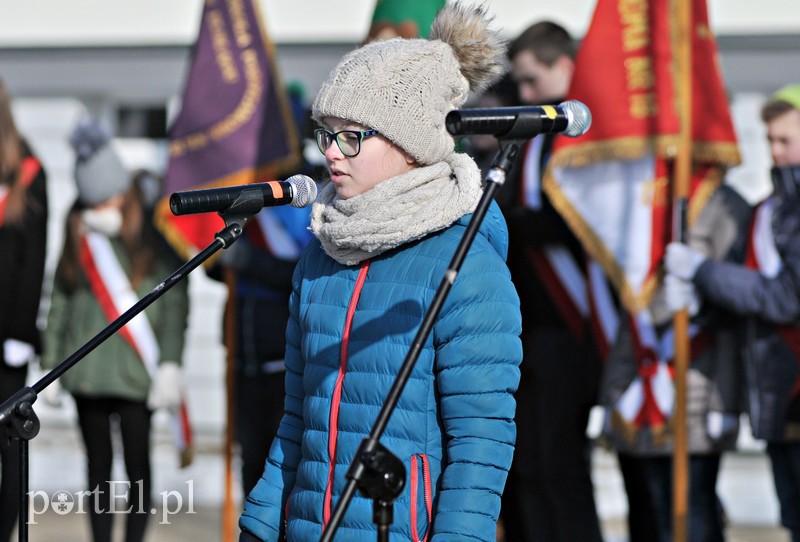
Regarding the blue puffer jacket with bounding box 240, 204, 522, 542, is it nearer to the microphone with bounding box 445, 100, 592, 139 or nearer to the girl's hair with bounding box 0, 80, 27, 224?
the microphone with bounding box 445, 100, 592, 139

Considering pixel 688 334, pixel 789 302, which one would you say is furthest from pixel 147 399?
pixel 789 302

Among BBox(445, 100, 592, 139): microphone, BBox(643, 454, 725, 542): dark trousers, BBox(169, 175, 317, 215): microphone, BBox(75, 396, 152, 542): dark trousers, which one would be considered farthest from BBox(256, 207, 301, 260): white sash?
BBox(445, 100, 592, 139): microphone

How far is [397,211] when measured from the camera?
108 inches

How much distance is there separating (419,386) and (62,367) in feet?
2.63

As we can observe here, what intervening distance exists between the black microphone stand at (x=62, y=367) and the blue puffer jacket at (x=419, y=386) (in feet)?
0.79

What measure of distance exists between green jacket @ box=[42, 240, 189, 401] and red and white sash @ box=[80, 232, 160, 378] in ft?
0.09

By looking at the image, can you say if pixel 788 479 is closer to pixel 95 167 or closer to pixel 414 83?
pixel 414 83

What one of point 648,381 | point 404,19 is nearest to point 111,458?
point 404,19

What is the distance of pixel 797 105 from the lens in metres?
4.89

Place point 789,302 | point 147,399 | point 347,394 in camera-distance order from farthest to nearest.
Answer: point 147,399 < point 789,302 < point 347,394

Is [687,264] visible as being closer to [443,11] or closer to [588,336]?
[588,336]

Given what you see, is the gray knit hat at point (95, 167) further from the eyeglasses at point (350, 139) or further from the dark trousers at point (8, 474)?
the eyeglasses at point (350, 139)

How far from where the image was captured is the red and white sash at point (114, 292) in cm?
599

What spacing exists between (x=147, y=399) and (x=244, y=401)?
449 mm
